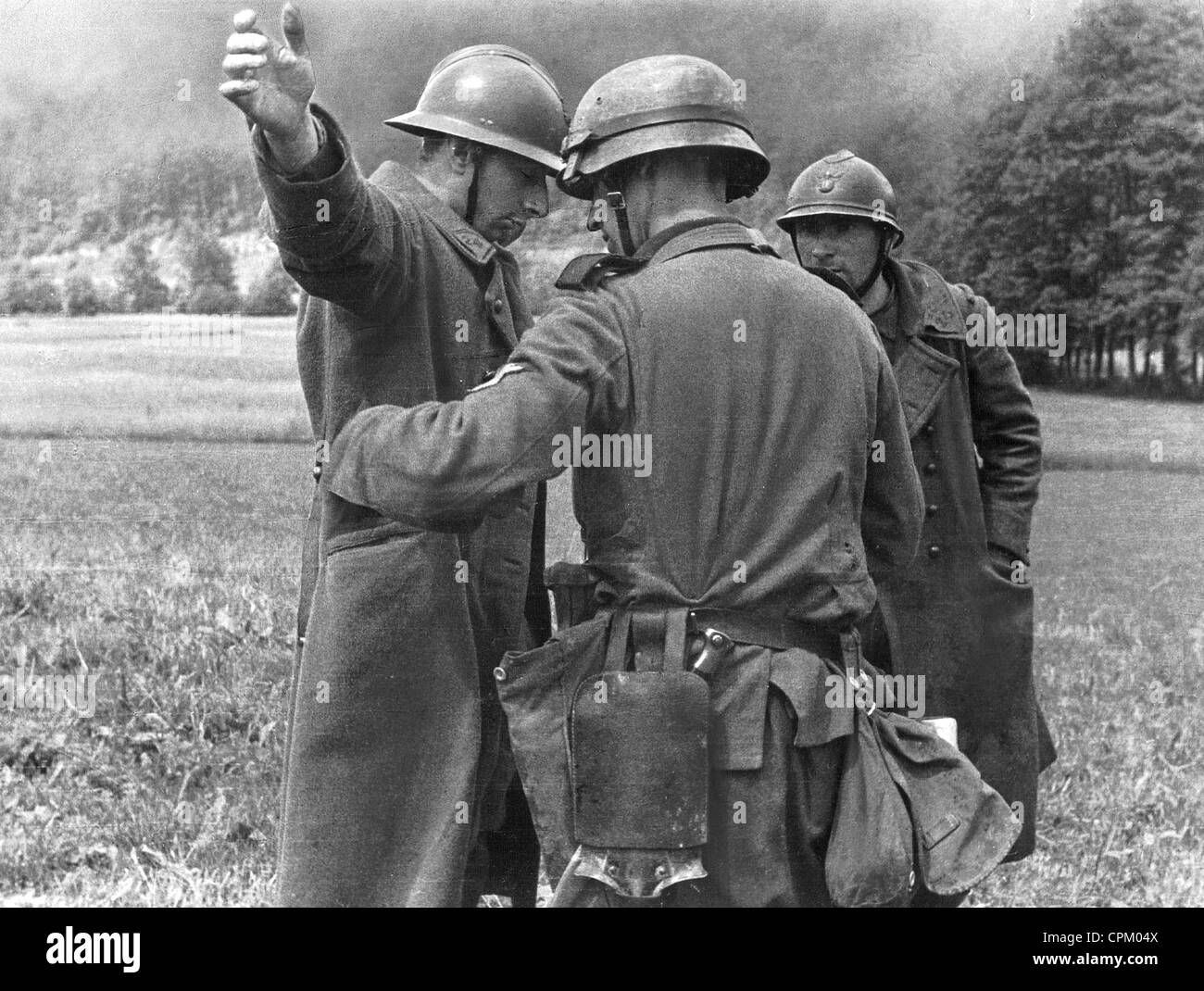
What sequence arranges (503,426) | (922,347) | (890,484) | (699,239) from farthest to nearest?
(922,347) < (890,484) < (699,239) < (503,426)

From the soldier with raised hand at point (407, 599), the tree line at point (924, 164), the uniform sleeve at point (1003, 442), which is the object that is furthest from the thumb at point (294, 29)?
the tree line at point (924, 164)

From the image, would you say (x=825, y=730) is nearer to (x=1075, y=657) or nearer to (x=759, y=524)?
(x=759, y=524)

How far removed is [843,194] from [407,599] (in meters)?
2.13

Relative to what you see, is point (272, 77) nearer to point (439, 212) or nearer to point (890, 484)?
point (439, 212)

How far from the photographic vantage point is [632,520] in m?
2.99

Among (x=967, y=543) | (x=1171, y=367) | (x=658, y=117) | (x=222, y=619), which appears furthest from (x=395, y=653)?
(x=1171, y=367)

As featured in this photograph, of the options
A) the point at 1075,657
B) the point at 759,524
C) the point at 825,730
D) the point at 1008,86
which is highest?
the point at 1008,86

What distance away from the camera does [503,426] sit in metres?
2.84

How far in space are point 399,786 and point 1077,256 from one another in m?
5.14

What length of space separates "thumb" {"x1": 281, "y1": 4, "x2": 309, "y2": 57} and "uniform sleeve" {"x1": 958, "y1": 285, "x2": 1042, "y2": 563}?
2.61 m

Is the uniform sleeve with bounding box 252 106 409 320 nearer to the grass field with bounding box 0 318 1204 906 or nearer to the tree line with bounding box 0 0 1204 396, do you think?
the grass field with bounding box 0 318 1204 906

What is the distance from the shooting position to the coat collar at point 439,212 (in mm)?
3641

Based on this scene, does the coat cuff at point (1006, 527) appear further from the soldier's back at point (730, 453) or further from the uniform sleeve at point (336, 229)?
the uniform sleeve at point (336, 229)
